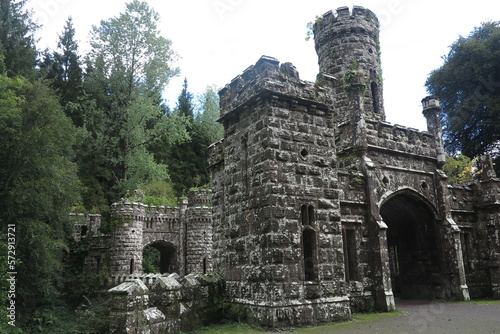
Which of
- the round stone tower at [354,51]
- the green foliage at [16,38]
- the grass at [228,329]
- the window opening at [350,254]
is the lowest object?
the grass at [228,329]

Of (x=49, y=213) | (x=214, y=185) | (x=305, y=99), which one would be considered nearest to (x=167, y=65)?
(x=49, y=213)

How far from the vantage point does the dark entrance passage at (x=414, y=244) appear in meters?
14.0

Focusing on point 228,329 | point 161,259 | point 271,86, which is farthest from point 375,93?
point 161,259

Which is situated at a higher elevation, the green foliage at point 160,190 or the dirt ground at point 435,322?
the green foliage at point 160,190

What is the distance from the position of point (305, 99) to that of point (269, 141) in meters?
1.66

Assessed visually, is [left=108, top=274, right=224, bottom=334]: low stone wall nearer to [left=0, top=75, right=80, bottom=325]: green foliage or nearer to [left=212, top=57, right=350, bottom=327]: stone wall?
[left=212, top=57, right=350, bottom=327]: stone wall

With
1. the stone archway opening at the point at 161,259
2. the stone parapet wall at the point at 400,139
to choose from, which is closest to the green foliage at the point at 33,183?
the stone archway opening at the point at 161,259

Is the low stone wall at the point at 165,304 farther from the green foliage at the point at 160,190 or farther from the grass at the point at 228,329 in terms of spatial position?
the green foliage at the point at 160,190

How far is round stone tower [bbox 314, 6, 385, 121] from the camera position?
1552 centimetres

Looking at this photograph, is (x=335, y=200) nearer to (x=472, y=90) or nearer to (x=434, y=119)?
(x=434, y=119)

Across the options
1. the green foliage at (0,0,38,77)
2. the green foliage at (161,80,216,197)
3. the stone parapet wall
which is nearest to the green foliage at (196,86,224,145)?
the green foliage at (161,80,216,197)

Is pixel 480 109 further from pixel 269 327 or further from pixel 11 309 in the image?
pixel 11 309

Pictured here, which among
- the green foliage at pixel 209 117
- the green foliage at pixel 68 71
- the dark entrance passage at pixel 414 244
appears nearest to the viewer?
the dark entrance passage at pixel 414 244

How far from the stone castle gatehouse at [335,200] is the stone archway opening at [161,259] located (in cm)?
1462
